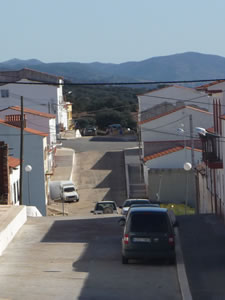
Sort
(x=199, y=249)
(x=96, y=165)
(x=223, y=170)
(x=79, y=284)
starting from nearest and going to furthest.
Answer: (x=79, y=284) → (x=199, y=249) → (x=223, y=170) → (x=96, y=165)

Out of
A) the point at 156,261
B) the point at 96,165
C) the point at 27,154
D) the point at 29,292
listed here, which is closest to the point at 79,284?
the point at 29,292

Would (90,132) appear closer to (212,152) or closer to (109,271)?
(212,152)

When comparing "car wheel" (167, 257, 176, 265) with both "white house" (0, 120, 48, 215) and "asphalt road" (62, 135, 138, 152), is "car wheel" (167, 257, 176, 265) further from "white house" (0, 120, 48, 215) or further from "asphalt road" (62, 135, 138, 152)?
"asphalt road" (62, 135, 138, 152)

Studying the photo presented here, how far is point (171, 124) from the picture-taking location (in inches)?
2322

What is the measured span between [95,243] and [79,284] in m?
7.28

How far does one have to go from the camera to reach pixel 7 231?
2322cm

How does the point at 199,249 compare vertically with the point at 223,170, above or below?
below

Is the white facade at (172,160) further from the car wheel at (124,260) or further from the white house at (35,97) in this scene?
the car wheel at (124,260)

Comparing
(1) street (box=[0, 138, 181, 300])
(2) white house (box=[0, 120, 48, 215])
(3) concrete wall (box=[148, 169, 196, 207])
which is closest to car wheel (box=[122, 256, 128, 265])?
(1) street (box=[0, 138, 181, 300])

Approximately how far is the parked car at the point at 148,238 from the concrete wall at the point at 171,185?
1162 inches

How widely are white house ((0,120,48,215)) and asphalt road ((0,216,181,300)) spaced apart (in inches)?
799

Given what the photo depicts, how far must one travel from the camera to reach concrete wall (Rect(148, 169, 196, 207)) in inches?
1934

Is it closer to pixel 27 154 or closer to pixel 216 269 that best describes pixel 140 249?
pixel 216 269

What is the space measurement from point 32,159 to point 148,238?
30326 mm
